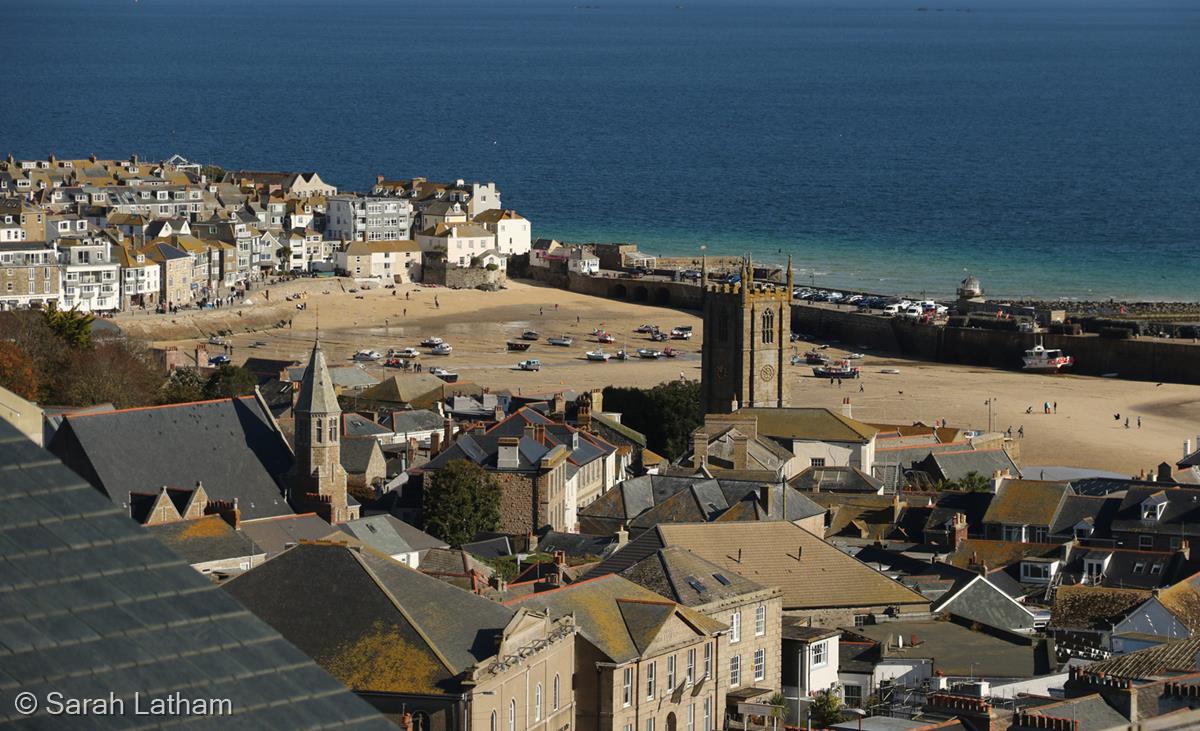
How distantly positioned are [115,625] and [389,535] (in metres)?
30.8

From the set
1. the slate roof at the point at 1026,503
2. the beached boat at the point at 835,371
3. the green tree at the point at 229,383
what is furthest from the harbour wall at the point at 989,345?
the slate roof at the point at 1026,503

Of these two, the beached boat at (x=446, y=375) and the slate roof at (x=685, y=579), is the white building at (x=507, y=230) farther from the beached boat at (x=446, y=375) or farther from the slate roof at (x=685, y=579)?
the slate roof at (x=685, y=579)

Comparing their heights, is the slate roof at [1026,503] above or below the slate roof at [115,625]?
below

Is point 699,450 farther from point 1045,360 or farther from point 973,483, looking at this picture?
point 1045,360

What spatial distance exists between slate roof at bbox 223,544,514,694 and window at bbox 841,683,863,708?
623 cm

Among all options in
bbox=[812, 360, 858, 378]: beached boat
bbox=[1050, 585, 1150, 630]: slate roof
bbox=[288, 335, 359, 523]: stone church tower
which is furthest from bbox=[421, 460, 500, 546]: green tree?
bbox=[812, 360, 858, 378]: beached boat

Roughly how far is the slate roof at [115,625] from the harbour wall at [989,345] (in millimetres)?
77011

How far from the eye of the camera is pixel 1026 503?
4266 cm

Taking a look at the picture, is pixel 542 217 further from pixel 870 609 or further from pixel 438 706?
pixel 438 706

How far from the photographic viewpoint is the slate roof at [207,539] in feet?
113

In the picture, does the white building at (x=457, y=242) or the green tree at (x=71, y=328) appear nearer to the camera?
the green tree at (x=71, y=328)

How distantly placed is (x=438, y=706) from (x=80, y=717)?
16.7m

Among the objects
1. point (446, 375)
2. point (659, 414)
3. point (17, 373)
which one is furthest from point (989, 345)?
point (17, 373)

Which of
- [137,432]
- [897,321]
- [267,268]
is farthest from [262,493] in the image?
[267,268]
